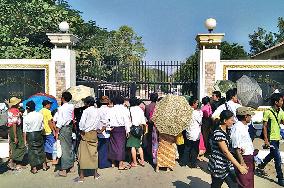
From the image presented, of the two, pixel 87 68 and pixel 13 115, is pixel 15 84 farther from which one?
pixel 13 115

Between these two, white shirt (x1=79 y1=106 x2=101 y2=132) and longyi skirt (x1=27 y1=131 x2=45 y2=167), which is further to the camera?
longyi skirt (x1=27 y1=131 x2=45 y2=167)

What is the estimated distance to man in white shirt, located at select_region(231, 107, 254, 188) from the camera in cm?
504

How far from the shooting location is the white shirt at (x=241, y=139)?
5.06m

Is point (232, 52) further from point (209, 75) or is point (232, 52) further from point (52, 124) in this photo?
point (52, 124)

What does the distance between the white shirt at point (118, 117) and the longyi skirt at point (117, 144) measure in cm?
10

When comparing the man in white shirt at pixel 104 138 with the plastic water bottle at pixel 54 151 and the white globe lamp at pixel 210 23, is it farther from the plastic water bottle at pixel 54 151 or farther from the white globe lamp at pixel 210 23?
the white globe lamp at pixel 210 23

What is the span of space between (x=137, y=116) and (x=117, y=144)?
75cm

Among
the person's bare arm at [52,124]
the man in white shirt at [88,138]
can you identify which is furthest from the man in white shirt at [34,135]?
the man in white shirt at [88,138]

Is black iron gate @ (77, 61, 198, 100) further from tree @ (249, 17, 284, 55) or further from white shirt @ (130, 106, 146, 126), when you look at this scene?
tree @ (249, 17, 284, 55)

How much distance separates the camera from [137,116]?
7777 millimetres

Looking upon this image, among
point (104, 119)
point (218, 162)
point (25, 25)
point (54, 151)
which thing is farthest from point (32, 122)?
point (25, 25)

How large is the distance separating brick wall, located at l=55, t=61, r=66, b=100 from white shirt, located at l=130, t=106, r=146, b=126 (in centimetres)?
402

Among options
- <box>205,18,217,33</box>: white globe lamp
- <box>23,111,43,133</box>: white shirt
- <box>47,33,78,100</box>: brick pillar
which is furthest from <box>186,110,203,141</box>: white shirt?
<box>47,33,78,100</box>: brick pillar

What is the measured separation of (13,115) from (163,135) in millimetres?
3280
